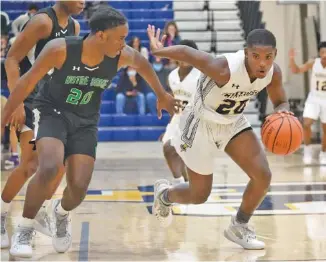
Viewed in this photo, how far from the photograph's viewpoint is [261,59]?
5164 mm

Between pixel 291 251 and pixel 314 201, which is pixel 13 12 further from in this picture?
pixel 291 251

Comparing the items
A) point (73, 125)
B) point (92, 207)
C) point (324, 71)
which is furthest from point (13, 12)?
point (73, 125)

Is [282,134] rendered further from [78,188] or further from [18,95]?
[18,95]

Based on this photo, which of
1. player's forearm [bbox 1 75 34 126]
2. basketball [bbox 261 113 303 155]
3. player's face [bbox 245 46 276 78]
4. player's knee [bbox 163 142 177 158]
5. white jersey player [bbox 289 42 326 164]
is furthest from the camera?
white jersey player [bbox 289 42 326 164]

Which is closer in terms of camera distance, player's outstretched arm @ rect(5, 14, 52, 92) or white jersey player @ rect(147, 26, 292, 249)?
white jersey player @ rect(147, 26, 292, 249)

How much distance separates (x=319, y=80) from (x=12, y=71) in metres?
6.94

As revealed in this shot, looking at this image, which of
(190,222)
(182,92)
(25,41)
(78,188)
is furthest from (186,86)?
(78,188)

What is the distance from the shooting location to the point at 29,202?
5.21 m

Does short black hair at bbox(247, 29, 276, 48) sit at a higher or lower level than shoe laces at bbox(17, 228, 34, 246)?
higher

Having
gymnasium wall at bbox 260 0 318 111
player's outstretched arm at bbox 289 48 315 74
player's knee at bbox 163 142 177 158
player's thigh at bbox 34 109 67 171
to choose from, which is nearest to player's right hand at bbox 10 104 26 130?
player's thigh at bbox 34 109 67 171

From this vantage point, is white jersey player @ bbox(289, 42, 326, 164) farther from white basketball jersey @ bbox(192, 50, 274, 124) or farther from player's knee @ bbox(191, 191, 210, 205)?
white basketball jersey @ bbox(192, 50, 274, 124)

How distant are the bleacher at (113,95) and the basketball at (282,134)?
902cm

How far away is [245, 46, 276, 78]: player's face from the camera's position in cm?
516

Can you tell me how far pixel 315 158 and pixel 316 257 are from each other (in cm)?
635
